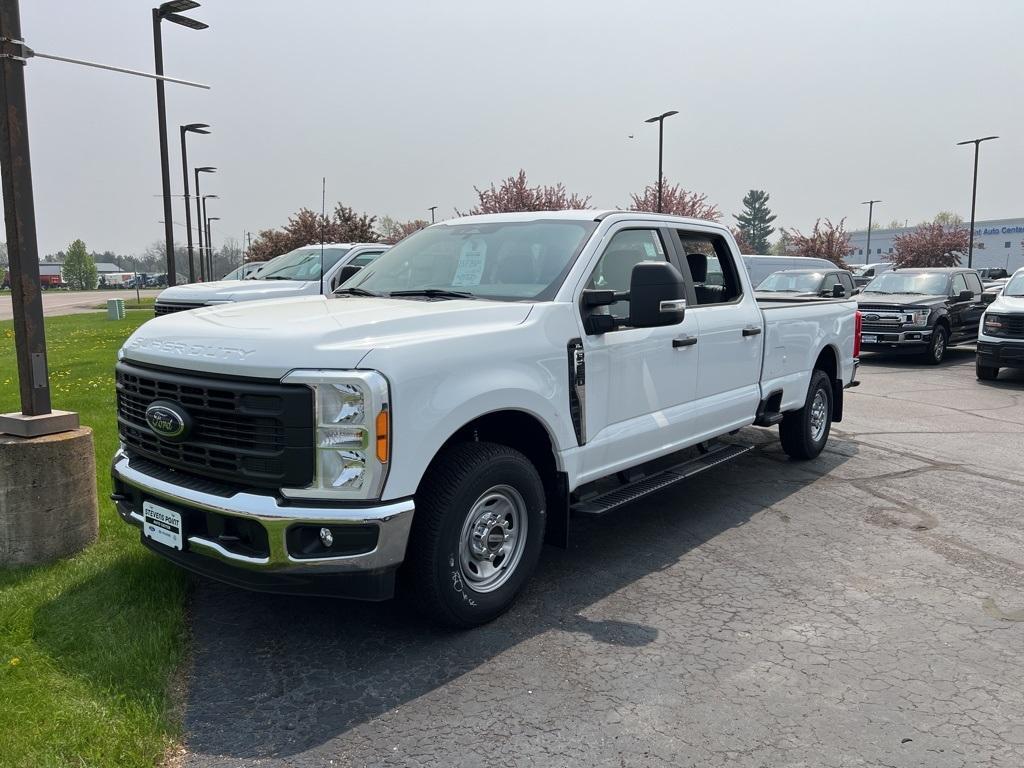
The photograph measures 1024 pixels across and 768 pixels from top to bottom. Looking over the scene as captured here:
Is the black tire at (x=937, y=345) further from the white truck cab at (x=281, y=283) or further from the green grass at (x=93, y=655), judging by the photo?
the green grass at (x=93, y=655)

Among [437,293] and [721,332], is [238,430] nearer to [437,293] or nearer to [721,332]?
[437,293]

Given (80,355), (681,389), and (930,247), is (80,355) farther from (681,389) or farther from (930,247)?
(930,247)

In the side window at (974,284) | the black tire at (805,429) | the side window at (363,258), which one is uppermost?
the side window at (363,258)

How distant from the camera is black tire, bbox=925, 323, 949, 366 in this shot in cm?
1493

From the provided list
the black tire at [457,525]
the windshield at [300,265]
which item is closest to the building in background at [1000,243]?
the windshield at [300,265]

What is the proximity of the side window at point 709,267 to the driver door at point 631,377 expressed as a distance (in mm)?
383

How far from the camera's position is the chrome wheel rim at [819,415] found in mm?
7504

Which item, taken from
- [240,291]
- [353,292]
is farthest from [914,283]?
[353,292]

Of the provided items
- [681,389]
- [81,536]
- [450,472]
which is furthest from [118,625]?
[681,389]

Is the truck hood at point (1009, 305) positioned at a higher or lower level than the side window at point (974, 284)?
lower

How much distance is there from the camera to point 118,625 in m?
3.87

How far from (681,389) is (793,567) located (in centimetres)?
127

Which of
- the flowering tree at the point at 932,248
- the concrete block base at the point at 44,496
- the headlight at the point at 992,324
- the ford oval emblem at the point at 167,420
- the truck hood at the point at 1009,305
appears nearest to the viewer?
the ford oval emblem at the point at 167,420

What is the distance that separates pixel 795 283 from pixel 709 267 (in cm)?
1236
